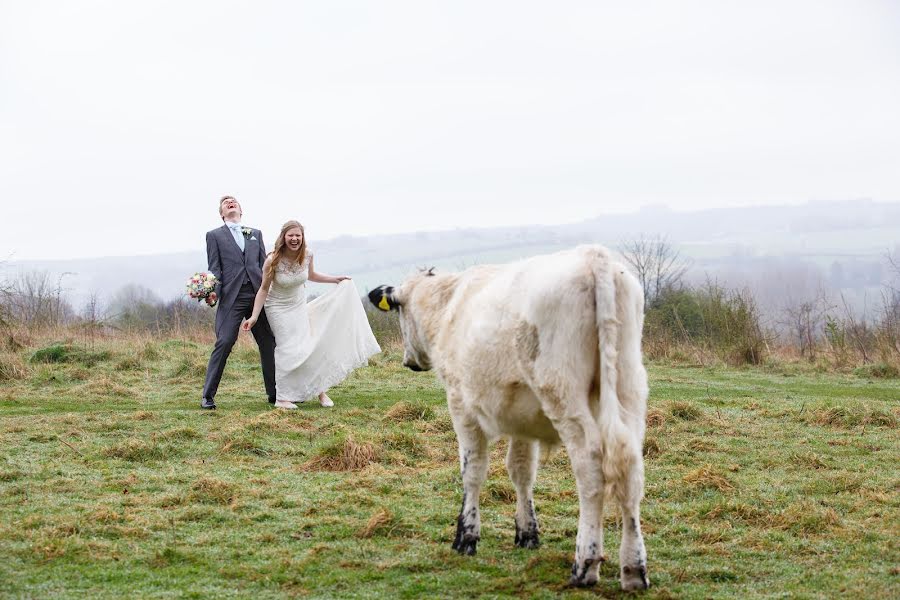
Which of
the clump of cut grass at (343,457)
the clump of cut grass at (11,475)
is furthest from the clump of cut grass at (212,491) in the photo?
the clump of cut grass at (11,475)

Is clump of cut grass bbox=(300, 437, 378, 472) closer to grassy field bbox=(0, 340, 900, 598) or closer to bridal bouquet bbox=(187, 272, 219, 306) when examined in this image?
grassy field bbox=(0, 340, 900, 598)

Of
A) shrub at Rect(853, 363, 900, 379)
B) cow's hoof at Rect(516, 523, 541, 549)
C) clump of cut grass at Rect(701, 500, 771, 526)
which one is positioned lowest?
shrub at Rect(853, 363, 900, 379)

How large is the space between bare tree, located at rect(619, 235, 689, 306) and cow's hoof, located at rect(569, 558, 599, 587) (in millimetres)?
19498

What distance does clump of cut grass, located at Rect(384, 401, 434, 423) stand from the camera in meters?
11.4

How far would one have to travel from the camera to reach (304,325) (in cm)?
1313

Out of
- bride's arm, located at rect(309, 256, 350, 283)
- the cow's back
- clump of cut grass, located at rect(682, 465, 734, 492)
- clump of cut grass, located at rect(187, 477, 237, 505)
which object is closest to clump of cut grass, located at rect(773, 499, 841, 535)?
clump of cut grass, located at rect(682, 465, 734, 492)

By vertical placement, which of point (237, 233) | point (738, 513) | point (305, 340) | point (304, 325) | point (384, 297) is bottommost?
point (738, 513)

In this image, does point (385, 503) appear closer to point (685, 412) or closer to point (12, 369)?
point (685, 412)

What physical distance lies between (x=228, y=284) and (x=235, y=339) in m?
0.78

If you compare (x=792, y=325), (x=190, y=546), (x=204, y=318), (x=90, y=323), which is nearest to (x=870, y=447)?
(x=190, y=546)

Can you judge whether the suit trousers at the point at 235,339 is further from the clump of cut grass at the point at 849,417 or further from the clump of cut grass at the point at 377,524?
the clump of cut grass at the point at 849,417

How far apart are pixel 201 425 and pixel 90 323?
39.0ft

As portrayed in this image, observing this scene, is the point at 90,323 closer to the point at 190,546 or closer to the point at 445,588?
the point at 190,546

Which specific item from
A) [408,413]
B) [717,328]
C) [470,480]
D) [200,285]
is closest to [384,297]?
[470,480]
